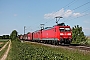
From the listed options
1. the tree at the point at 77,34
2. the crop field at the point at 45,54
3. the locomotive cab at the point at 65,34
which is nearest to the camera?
the crop field at the point at 45,54

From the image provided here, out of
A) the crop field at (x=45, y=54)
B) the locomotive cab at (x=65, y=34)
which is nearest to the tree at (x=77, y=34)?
the locomotive cab at (x=65, y=34)

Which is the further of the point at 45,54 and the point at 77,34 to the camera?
the point at 77,34

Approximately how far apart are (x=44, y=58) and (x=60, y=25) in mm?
34375

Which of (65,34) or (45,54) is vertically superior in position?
(65,34)

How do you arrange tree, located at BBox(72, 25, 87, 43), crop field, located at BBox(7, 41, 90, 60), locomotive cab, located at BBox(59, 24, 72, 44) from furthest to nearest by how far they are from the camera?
tree, located at BBox(72, 25, 87, 43)
locomotive cab, located at BBox(59, 24, 72, 44)
crop field, located at BBox(7, 41, 90, 60)

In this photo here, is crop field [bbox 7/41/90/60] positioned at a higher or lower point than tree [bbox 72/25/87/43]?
lower

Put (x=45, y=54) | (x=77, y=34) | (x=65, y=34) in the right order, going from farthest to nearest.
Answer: (x=77, y=34), (x=65, y=34), (x=45, y=54)

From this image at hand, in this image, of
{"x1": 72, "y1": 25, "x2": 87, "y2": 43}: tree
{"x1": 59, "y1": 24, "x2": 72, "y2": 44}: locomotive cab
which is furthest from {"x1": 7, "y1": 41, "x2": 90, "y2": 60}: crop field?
{"x1": 72, "y1": 25, "x2": 87, "y2": 43}: tree

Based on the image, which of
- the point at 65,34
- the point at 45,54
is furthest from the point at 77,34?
the point at 45,54

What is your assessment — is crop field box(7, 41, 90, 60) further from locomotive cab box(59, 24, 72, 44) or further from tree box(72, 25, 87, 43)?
tree box(72, 25, 87, 43)

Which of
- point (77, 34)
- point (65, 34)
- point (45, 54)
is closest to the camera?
point (45, 54)

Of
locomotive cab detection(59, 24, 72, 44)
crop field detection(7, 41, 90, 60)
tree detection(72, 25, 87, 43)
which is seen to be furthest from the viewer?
tree detection(72, 25, 87, 43)

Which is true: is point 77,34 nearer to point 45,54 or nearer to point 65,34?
point 65,34

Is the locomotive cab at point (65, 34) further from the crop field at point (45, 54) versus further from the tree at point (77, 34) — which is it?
the tree at point (77, 34)
